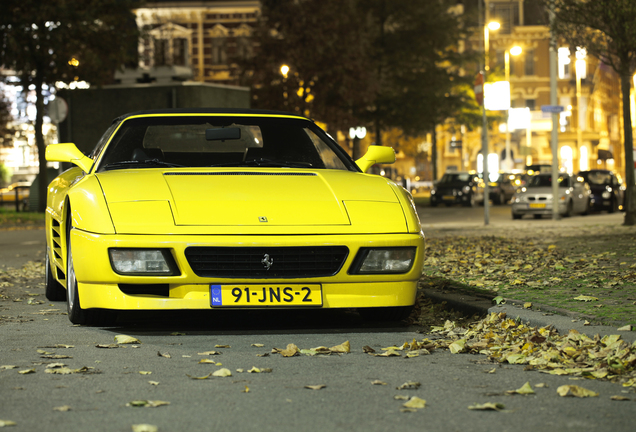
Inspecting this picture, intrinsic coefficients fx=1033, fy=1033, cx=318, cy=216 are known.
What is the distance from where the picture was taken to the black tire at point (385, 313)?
7363mm

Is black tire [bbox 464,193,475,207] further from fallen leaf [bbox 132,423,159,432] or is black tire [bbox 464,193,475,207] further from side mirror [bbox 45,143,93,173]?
fallen leaf [bbox 132,423,159,432]

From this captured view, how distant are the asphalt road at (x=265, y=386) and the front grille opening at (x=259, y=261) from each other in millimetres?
436

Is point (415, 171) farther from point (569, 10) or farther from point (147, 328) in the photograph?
point (147, 328)

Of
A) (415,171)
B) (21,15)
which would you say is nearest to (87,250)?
(21,15)

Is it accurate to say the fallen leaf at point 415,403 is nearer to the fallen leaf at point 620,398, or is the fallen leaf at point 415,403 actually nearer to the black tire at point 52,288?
the fallen leaf at point 620,398

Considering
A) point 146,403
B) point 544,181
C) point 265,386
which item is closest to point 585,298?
point 265,386

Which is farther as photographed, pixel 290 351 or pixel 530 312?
pixel 530 312

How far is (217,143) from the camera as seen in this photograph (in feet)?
27.7

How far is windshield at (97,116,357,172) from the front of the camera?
786 cm

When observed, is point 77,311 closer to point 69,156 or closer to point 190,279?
point 190,279

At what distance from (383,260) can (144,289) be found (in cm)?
156

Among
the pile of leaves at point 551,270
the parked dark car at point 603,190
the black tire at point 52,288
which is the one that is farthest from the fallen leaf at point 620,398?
the parked dark car at point 603,190

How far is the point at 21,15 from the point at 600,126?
69520 mm

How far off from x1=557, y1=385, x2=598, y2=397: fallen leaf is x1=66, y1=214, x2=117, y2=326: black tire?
332cm
